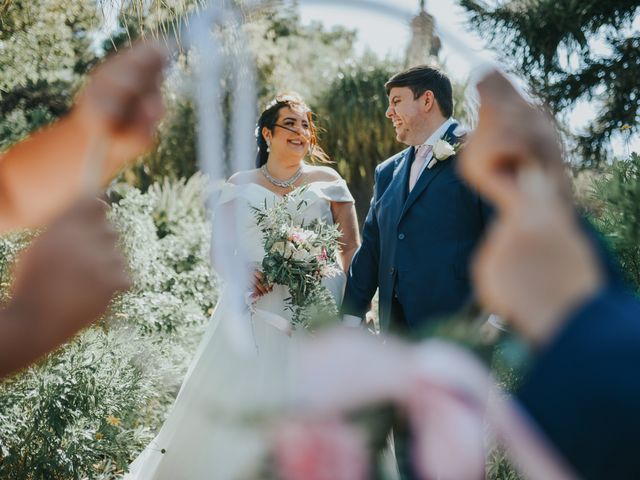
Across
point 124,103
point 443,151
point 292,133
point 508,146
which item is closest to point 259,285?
point 292,133

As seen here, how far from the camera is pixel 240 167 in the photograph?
4.58 meters

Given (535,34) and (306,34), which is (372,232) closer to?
(535,34)

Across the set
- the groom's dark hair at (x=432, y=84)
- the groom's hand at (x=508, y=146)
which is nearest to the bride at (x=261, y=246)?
the groom's dark hair at (x=432, y=84)

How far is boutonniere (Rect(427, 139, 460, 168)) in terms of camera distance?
2.66 m

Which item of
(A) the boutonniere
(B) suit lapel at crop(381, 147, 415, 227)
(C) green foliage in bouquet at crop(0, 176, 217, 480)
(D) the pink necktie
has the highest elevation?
(A) the boutonniere

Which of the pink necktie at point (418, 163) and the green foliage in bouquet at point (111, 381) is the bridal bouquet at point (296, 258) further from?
the green foliage in bouquet at point (111, 381)

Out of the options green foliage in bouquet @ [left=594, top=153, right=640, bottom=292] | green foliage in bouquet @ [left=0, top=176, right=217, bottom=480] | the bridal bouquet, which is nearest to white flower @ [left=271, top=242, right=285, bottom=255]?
the bridal bouquet

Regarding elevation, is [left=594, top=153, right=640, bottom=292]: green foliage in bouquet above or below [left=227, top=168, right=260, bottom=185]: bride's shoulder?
above

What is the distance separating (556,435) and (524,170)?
0.24m

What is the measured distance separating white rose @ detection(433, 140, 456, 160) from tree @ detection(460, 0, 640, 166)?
577cm

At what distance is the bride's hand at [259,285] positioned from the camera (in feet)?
10.7

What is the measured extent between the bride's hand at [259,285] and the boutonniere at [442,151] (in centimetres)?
100

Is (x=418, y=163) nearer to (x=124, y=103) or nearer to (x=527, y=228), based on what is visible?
(x=124, y=103)

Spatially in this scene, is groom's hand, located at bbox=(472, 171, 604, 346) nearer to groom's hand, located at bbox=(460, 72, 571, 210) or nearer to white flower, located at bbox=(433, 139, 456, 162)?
groom's hand, located at bbox=(460, 72, 571, 210)
